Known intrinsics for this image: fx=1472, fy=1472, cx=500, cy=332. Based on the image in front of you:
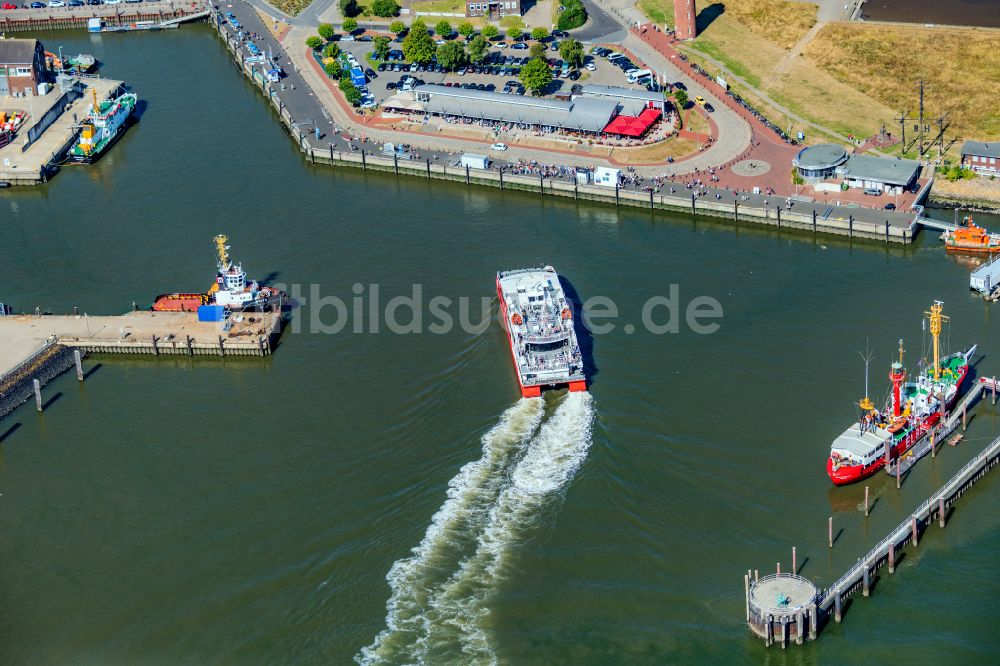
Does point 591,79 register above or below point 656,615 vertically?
above

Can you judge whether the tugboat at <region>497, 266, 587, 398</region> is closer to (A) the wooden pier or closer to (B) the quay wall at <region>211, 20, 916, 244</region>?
(B) the quay wall at <region>211, 20, 916, 244</region>

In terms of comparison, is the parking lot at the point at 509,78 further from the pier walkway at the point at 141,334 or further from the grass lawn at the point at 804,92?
the pier walkway at the point at 141,334

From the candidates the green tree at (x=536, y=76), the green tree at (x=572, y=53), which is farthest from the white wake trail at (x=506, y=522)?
the green tree at (x=572, y=53)

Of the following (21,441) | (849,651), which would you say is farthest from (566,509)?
(21,441)

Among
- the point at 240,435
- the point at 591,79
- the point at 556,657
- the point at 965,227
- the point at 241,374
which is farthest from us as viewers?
the point at 591,79

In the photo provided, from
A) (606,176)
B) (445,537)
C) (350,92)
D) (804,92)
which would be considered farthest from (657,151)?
(445,537)

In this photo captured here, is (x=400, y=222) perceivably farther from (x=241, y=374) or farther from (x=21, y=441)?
(x=21, y=441)

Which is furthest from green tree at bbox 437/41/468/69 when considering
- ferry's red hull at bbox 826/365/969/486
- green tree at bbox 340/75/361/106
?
ferry's red hull at bbox 826/365/969/486
